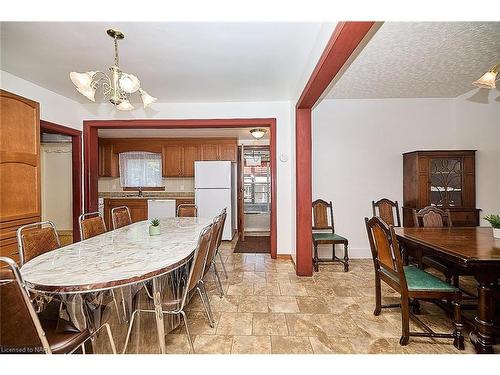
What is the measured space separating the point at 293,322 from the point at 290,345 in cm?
32

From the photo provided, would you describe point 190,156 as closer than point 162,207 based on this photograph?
No

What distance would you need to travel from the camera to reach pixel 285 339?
1.93m

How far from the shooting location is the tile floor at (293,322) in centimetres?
183

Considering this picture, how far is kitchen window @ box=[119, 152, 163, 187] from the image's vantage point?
6.41 metres

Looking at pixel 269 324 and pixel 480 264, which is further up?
pixel 480 264

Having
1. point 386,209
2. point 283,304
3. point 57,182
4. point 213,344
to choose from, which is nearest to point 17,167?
point 213,344

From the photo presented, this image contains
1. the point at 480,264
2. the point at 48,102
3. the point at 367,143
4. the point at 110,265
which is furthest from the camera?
the point at 367,143

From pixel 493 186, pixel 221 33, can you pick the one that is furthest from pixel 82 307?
pixel 493 186

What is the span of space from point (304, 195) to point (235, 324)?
1.73 metres

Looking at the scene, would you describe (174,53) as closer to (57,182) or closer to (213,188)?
(213,188)

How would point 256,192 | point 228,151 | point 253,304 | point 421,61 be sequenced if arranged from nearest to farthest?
point 253,304
point 421,61
point 228,151
point 256,192

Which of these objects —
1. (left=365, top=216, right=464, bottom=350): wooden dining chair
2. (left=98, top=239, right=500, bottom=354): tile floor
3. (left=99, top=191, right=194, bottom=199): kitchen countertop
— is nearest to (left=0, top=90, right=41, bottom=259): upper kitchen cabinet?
(left=98, top=239, right=500, bottom=354): tile floor

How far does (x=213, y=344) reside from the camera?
188 centimetres

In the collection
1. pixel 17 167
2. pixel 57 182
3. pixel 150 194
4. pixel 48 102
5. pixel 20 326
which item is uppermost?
pixel 48 102
